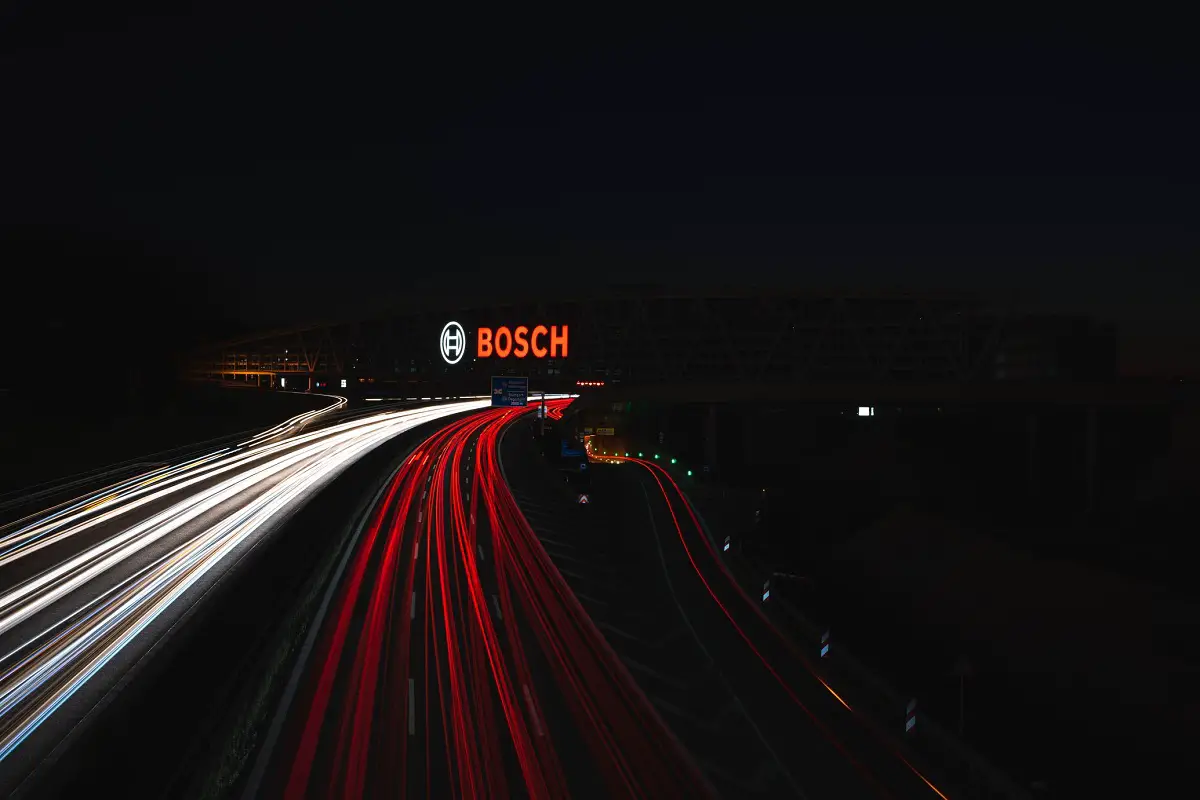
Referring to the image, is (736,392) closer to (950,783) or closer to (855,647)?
(855,647)

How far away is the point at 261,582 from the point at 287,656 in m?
2.14

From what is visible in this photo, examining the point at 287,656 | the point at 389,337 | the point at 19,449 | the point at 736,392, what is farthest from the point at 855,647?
the point at 389,337

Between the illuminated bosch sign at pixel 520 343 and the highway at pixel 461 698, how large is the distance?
128 ft

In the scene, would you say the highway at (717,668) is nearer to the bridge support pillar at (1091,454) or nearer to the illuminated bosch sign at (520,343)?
the illuminated bosch sign at (520,343)

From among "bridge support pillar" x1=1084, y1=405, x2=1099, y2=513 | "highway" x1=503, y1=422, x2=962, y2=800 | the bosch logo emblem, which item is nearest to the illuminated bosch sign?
the bosch logo emblem

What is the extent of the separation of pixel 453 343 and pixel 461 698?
46.1 m

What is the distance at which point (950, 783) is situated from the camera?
14.4 meters

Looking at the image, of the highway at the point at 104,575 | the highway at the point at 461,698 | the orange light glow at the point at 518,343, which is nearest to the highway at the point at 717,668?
the highway at the point at 461,698

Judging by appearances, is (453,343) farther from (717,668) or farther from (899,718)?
(899,718)

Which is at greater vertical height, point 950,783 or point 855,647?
point 950,783

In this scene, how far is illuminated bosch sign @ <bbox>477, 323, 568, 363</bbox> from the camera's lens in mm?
64688

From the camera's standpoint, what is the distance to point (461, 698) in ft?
50.8

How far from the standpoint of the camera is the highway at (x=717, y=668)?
48.1ft

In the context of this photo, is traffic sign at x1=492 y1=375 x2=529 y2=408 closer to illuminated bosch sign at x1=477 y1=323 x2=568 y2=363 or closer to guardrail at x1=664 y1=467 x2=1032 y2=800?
illuminated bosch sign at x1=477 y1=323 x2=568 y2=363
